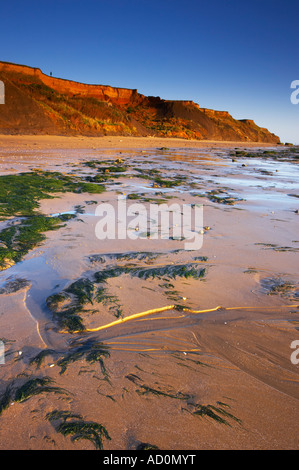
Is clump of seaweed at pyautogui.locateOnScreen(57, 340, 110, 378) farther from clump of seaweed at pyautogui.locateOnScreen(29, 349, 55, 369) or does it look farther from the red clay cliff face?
the red clay cliff face

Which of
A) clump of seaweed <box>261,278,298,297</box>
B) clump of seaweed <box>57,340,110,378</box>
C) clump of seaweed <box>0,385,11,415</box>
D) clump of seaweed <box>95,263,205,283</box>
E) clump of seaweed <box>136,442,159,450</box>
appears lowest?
clump of seaweed <box>136,442,159,450</box>

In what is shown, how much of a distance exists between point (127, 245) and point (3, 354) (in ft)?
6.74

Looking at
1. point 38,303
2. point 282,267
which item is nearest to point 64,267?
point 38,303

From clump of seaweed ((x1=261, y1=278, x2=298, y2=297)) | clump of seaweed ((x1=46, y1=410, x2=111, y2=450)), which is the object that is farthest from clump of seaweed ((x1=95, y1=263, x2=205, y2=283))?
clump of seaweed ((x1=46, y1=410, x2=111, y2=450))

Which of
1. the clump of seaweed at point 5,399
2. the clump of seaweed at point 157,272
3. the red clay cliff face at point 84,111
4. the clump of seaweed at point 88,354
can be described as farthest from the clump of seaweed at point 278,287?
the red clay cliff face at point 84,111

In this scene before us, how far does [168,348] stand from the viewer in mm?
1923

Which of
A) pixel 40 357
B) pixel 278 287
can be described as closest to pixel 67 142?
pixel 278 287

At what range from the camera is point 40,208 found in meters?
5.10

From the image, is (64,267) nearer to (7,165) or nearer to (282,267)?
(282,267)

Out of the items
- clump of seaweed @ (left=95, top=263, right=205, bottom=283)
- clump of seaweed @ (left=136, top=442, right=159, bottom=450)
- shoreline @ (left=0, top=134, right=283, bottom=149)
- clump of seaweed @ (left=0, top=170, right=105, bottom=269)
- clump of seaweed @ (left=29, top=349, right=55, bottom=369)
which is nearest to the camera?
clump of seaweed @ (left=136, top=442, right=159, bottom=450)

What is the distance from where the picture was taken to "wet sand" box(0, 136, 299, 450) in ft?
4.45

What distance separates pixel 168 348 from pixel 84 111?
45.2 m

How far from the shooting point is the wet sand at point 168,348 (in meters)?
1.36

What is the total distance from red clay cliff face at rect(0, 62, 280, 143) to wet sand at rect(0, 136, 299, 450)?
27.2 meters
